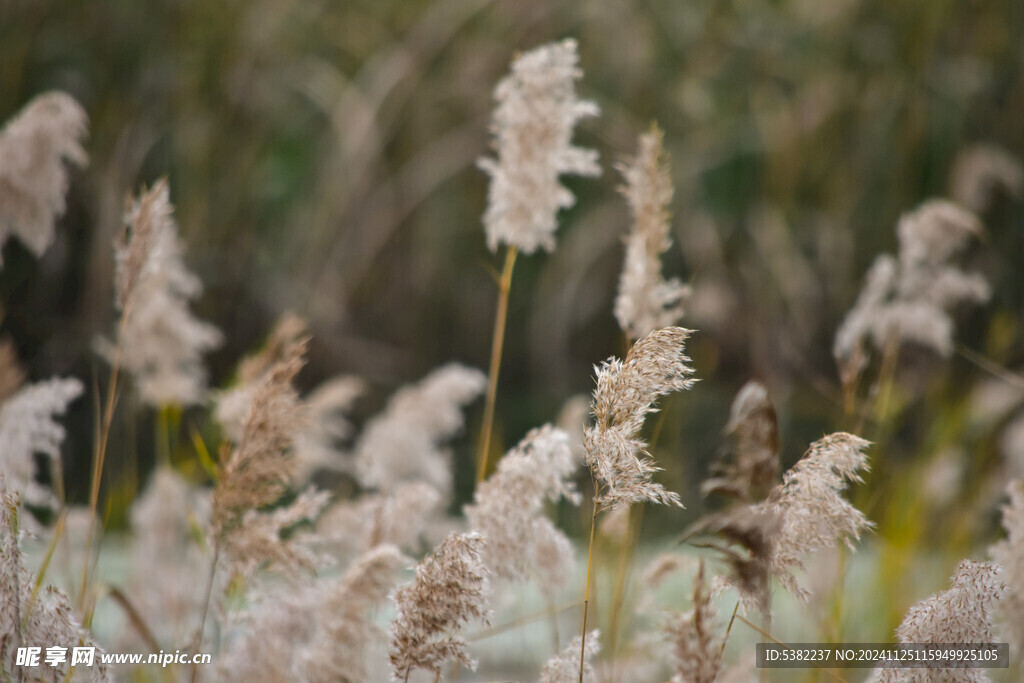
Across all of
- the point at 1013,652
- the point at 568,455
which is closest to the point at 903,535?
the point at 1013,652

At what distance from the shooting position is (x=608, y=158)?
4840 millimetres

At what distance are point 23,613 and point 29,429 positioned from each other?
0.32 metres

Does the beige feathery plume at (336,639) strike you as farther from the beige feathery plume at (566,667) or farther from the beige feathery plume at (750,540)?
the beige feathery plume at (750,540)

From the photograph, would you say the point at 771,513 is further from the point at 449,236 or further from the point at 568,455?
the point at 449,236

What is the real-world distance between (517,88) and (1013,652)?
85 cm

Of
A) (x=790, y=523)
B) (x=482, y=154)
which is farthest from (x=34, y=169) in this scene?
(x=482, y=154)

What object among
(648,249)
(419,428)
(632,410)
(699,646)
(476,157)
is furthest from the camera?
(476,157)

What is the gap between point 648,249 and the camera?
1.01 meters

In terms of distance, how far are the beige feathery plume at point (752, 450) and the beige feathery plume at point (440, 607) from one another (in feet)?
0.78

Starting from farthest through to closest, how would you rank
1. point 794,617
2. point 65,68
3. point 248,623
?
point 65,68, point 794,617, point 248,623

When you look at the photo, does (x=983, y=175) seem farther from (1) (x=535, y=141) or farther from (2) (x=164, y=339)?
(2) (x=164, y=339)

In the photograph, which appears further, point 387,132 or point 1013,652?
point 387,132

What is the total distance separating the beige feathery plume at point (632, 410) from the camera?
0.72 meters

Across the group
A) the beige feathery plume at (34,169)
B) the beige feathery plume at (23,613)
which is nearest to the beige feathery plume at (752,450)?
the beige feathery plume at (23,613)
